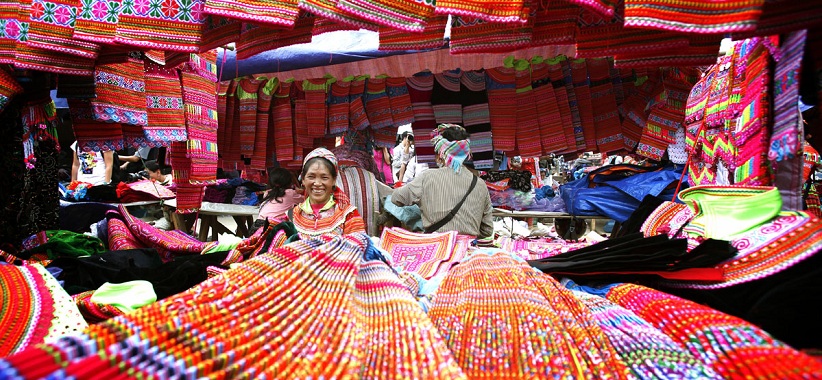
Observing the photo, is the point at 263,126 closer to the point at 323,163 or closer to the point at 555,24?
the point at 323,163

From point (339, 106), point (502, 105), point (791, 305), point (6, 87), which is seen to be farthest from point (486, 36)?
point (339, 106)

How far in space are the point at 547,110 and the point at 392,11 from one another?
3791 mm

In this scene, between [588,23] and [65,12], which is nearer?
[588,23]

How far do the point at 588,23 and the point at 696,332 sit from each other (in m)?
1.28

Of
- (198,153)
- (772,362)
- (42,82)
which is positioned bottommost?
(772,362)

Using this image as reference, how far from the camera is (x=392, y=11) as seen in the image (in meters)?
1.46

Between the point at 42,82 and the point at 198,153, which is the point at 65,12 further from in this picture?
the point at 198,153

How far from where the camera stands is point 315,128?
17.2ft

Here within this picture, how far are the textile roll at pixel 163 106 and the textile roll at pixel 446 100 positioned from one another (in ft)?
8.34

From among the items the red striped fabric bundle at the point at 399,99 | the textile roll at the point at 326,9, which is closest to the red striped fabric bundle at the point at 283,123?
the red striped fabric bundle at the point at 399,99

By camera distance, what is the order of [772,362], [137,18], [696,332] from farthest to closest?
[137,18] < [696,332] < [772,362]

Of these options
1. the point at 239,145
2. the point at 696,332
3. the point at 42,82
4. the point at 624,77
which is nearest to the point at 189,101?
the point at 42,82

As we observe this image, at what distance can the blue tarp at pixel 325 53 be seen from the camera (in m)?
4.65

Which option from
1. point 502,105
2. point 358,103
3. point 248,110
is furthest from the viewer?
point 248,110
